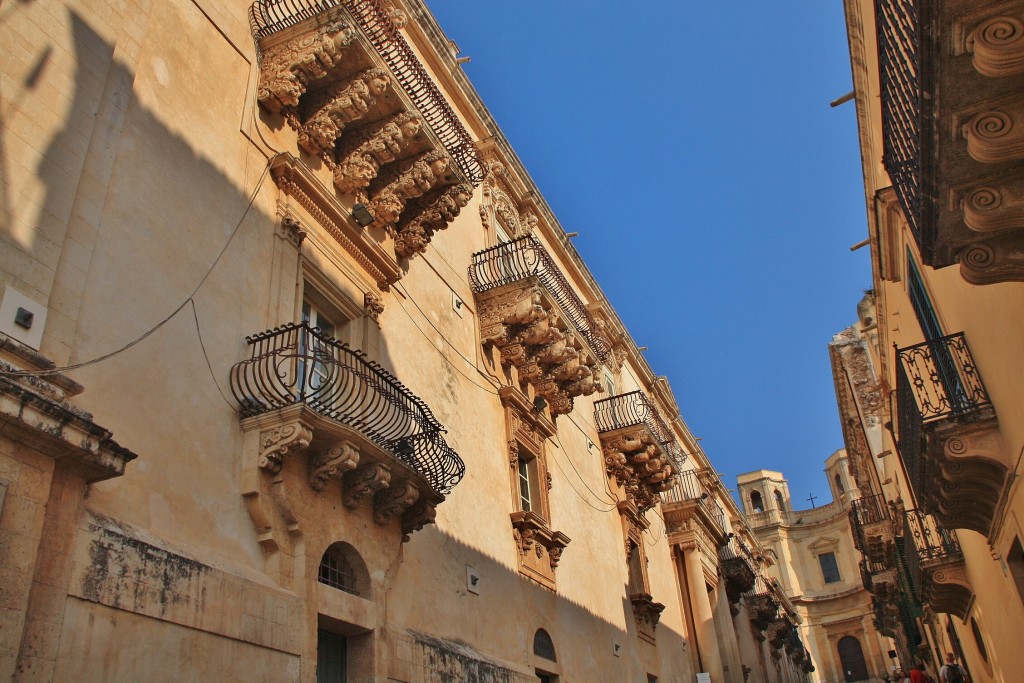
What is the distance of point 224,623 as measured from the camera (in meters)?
6.06

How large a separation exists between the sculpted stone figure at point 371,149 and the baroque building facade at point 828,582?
1796 inches

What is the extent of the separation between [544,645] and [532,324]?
195 inches

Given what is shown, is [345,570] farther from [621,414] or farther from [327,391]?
[621,414]

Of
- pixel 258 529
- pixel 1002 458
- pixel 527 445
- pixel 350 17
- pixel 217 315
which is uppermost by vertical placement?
pixel 350 17

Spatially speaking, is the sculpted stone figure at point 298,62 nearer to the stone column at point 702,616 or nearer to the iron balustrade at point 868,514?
the stone column at point 702,616

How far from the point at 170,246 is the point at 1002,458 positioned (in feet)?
28.0

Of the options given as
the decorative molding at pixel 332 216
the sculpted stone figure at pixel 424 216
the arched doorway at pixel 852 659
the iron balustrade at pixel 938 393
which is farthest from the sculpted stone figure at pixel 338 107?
the arched doorway at pixel 852 659

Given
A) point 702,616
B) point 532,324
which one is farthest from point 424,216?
point 702,616

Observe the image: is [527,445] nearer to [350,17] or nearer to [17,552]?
[350,17]

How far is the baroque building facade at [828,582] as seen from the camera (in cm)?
5128

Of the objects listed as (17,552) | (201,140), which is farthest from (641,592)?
(17,552)

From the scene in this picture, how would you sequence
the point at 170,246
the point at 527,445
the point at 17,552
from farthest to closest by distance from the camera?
1. the point at 527,445
2. the point at 170,246
3. the point at 17,552

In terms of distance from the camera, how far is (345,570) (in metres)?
8.22

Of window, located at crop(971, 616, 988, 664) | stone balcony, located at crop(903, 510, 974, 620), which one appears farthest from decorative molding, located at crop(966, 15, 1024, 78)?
window, located at crop(971, 616, 988, 664)
